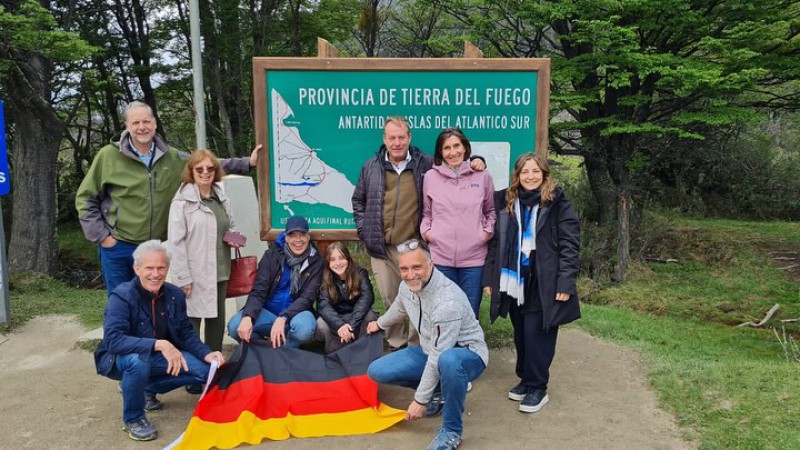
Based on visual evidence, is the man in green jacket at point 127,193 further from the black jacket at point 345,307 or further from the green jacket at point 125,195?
the black jacket at point 345,307

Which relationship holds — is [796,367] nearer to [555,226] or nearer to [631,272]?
[555,226]

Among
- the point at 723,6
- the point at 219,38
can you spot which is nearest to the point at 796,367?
the point at 723,6

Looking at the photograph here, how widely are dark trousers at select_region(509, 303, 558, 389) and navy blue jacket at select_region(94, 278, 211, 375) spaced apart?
2153mm

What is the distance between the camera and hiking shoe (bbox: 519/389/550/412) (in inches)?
160

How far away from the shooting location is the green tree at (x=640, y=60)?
965 cm

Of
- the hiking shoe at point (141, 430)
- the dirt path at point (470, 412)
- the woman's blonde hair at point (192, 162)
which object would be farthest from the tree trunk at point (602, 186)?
the hiking shoe at point (141, 430)

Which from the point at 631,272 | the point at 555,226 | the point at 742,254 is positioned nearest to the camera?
the point at 555,226

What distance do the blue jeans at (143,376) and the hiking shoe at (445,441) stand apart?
154 cm

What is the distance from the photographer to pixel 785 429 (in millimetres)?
3625

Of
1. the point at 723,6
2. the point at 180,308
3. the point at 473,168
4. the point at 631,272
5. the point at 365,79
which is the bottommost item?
the point at 631,272

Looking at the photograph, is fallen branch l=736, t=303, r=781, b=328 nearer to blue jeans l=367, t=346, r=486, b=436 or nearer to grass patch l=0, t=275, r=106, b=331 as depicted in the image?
blue jeans l=367, t=346, r=486, b=436

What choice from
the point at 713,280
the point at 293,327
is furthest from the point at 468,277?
the point at 713,280

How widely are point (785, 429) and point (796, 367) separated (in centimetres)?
124

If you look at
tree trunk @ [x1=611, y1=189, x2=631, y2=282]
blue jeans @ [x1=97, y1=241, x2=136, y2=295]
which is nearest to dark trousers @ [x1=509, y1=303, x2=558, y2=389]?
blue jeans @ [x1=97, y1=241, x2=136, y2=295]
